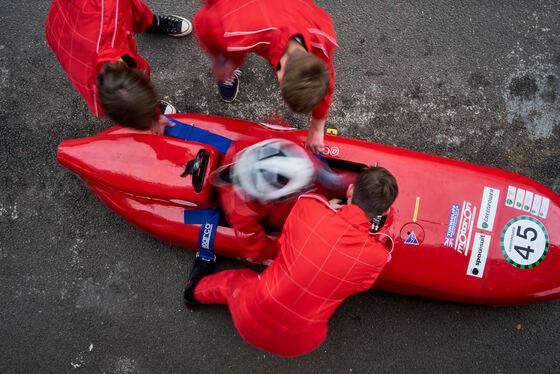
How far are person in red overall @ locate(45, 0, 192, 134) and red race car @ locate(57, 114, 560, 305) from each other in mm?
256

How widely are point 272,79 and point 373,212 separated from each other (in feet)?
5.39

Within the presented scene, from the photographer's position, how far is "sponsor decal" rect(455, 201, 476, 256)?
7.20 feet

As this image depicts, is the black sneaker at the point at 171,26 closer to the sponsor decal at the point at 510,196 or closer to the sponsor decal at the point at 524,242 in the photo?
the sponsor decal at the point at 510,196

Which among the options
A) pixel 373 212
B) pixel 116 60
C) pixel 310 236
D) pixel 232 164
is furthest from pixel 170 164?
pixel 373 212

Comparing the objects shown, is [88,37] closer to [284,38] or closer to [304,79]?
[284,38]

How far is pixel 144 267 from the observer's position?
9.14 feet

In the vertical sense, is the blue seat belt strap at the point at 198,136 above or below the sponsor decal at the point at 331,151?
above

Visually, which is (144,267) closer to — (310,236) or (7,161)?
(7,161)

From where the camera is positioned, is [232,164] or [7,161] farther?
[7,161]

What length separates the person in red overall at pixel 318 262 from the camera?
1.75m

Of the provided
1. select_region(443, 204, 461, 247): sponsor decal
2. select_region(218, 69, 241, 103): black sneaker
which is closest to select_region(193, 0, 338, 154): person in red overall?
select_region(218, 69, 241, 103): black sneaker

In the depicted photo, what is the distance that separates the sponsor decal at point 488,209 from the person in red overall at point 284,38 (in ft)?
3.95

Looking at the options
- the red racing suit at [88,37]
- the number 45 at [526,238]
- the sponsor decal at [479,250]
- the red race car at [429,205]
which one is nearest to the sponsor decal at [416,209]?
the red race car at [429,205]

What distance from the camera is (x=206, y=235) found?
2352mm
